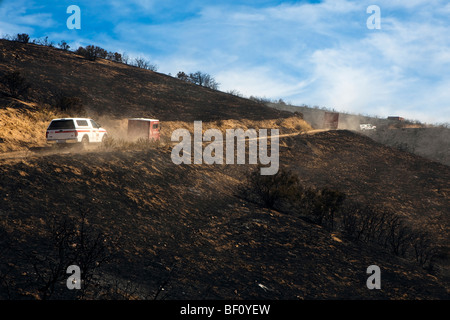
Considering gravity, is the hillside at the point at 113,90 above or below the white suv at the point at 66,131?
above

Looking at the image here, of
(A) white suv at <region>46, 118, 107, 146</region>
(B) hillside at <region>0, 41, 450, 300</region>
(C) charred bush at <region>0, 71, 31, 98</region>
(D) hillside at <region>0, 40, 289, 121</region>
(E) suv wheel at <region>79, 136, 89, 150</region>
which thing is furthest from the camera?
(D) hillside at <region>0, 40, 289, 121</region>

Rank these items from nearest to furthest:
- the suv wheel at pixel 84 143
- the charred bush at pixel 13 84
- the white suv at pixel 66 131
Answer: the white suv at pixel 66 131, the suv wheel at pixel 84 143, the charred bush at pixel 13 84

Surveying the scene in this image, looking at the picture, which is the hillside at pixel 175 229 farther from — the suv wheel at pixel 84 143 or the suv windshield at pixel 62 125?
the suv wheel at pixel 84 143

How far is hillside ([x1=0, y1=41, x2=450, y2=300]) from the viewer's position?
724 cm

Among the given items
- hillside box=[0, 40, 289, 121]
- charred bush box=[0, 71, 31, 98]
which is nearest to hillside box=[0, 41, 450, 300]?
charred bush box=[0, 71, 31, 98]

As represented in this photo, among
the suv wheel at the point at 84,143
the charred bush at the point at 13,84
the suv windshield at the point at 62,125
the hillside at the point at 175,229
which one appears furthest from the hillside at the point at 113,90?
the suv wheel at the point at 84,143

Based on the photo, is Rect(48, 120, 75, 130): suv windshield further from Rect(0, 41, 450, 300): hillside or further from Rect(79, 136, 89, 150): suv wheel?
Rect(0, 41, 450, 300): hillside

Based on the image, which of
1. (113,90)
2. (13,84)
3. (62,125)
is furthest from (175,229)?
(113,90)

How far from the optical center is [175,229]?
10.6 m

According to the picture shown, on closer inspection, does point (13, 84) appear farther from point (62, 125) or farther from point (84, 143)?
point (84, 143)

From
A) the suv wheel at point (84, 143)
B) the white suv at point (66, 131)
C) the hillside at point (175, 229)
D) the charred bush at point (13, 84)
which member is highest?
the charred bush at point (13, 84)

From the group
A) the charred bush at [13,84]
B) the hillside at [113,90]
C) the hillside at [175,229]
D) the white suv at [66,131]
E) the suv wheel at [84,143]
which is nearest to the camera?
the hillside at [175,229]

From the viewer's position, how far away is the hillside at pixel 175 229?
7242mm
